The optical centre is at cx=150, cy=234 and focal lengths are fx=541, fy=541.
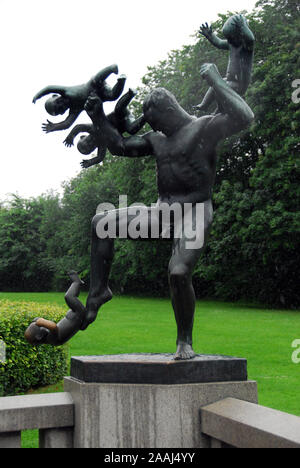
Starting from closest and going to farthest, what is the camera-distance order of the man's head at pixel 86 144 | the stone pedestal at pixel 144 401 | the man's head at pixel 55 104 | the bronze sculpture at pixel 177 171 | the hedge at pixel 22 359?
the stone pedestal at pixel 144 401 → the bronze sculpture at pixel 177 171 → the man's head at pixel 55 104 → the man's head at pixel 86 144 → the hedge at pixel 22 359

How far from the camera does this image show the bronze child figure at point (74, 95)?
4074 mm

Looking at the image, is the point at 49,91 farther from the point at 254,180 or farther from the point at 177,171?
the point at 254,180

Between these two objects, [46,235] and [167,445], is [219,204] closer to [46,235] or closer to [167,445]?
[167,445]

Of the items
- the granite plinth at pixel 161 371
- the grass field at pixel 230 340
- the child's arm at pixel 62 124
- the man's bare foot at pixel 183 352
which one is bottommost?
the grass field at pixel 230 340

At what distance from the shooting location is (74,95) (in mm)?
4176

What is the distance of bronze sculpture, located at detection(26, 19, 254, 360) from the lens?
3699 millimetres

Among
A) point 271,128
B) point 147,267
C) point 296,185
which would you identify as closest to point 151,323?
point 296,185

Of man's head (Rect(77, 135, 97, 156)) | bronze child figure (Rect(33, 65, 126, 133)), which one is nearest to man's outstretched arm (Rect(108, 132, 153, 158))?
man's head (Rect(77, 135, 97, 156))

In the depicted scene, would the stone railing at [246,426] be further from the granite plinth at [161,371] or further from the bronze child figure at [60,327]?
the bronze child figure at [60,327]

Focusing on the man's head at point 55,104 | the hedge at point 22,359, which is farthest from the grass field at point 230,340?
the man's head at point 55,104

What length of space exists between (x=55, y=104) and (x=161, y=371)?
217cm

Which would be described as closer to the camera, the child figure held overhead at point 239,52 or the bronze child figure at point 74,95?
the child figure held overhead at point 239,52

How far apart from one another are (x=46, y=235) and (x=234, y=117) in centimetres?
4653

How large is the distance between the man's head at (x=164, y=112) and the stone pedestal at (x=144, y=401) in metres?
1.69
